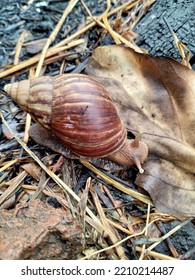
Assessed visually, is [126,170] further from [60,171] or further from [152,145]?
[60,171]

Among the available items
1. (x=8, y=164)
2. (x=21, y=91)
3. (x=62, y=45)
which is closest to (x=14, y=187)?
(x=8, y=164)

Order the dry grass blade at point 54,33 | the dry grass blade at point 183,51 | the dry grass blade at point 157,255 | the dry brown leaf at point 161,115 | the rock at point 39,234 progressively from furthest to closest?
the dry grass blade at point 54,33 < the dry grass blade at point 183,51 < the dry brown leaf at point 161,115 < the dry grass blade at point 157,255 < the rock at point 39,234

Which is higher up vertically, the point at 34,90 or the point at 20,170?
the point at 34,90

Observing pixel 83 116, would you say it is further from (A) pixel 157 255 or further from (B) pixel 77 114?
(A) pixel 157 255

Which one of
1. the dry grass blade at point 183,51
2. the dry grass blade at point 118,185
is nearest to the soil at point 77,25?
the dry grass blade at point 183,51

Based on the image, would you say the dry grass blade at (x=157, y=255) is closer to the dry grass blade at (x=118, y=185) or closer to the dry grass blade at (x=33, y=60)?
the dry grass blade at (x=118, y=185)

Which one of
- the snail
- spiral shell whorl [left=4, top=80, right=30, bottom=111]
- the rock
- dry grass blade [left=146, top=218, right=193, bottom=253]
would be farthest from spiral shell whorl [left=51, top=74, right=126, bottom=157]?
dry grass blade [left=146, top=218, right=193, bottom=253]
